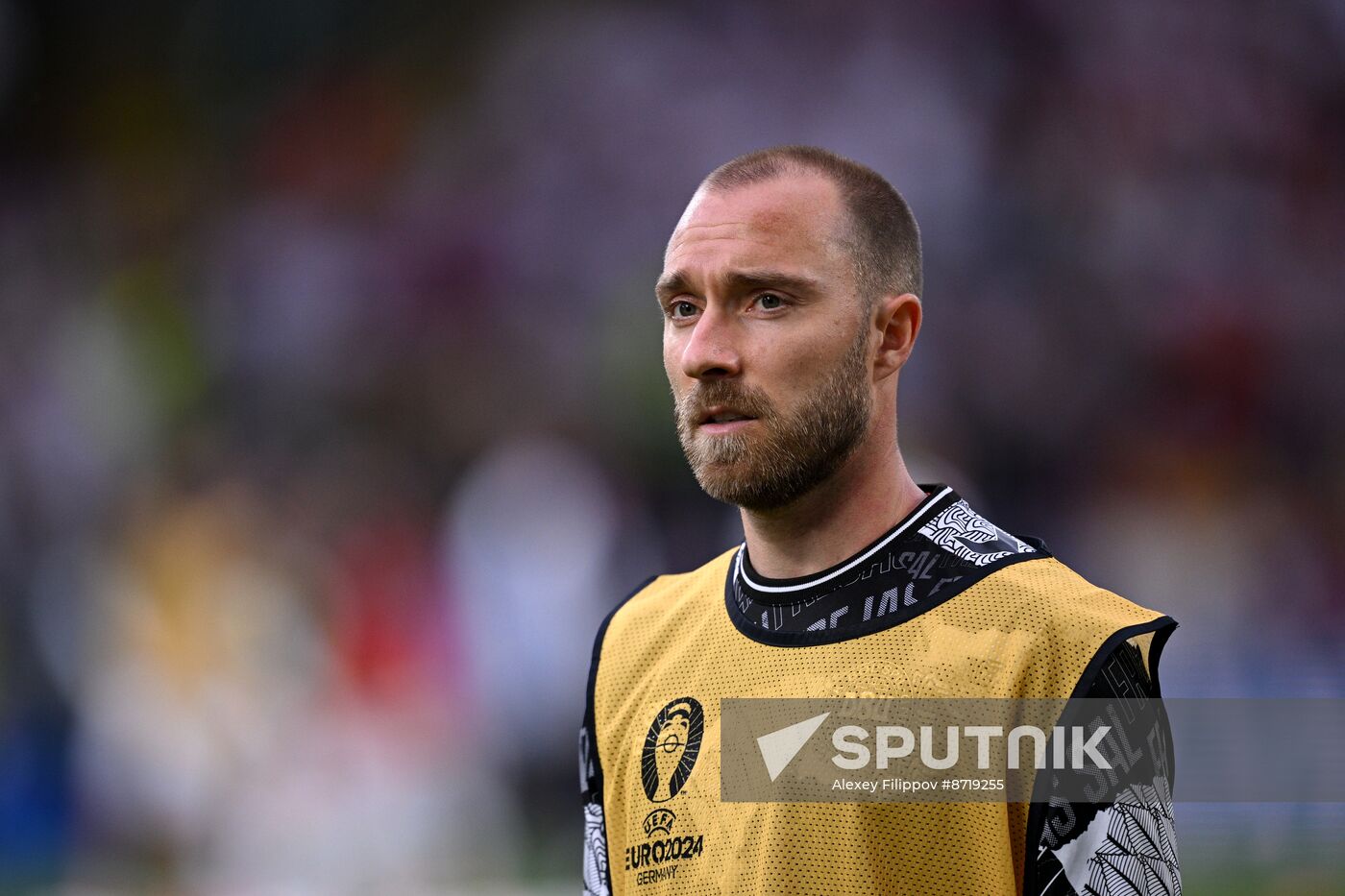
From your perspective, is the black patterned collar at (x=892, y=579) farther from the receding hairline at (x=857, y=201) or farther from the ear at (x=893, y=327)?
the receding hairline at (x=857, y=201)

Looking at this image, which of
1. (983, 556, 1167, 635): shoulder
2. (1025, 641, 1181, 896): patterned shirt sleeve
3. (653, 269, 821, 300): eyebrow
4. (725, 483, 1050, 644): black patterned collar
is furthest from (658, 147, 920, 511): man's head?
(1025, 641, 1181, 896): patterned shirt sleeve

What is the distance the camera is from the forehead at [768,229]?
2178 mm

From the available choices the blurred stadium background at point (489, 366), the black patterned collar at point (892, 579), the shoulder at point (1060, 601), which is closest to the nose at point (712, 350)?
the black patterned collar at point (892, 579)

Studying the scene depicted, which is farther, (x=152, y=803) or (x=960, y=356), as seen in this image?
(x=960, y=356)

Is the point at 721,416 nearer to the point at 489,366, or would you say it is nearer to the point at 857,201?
the point at 857,201

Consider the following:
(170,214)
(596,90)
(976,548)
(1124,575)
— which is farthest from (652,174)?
(976,548)

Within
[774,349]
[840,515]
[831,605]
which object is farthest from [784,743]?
[774,349]

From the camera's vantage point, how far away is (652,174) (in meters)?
10.3

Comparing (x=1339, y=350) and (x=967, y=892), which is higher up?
(x=1339, y=350)

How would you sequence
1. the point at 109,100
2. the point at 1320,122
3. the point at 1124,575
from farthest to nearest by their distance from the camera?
the point at 109,100, the point at 1320,122, the point at 1124,575

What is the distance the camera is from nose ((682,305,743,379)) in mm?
2176

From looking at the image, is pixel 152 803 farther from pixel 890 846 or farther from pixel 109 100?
pixel 890 846

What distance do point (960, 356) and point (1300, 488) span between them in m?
2.20

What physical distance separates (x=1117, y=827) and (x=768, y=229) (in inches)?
38.3
